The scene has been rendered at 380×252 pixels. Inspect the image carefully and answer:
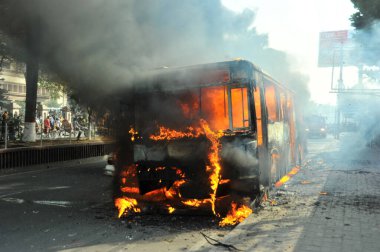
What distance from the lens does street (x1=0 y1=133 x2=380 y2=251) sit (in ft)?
14.0

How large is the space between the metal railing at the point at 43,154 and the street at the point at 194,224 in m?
3.25

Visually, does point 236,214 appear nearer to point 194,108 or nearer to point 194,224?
point 194,224

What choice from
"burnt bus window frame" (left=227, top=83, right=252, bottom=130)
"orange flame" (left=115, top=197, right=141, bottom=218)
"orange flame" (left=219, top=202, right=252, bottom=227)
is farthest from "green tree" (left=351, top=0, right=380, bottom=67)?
"orange flame" (left=115, top=197, right=141, bottom=218)

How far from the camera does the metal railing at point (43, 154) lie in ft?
38.2

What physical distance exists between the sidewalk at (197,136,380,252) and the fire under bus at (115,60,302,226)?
2.02 feet

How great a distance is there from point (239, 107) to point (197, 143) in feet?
2.76

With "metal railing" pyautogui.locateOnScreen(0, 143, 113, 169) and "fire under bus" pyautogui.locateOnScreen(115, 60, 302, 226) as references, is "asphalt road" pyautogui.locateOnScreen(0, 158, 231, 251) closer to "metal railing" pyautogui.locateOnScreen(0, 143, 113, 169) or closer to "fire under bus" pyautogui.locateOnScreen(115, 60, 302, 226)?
"fire under bus" pyautogui.locateOnScreen(115, 60, 302, 226)

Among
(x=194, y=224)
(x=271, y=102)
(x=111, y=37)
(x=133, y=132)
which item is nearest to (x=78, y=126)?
(x=111, y=37)

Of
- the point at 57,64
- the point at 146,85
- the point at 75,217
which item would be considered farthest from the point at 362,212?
the point at 57,64

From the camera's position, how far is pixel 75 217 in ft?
19.9

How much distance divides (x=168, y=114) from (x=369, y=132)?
21288mm

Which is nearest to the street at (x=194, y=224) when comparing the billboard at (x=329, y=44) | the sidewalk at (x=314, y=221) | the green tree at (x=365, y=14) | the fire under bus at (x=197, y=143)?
the sidewalk at (x=314, y=221)

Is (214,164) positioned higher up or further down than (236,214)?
higher up

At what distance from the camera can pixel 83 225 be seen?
5547 millimetres
